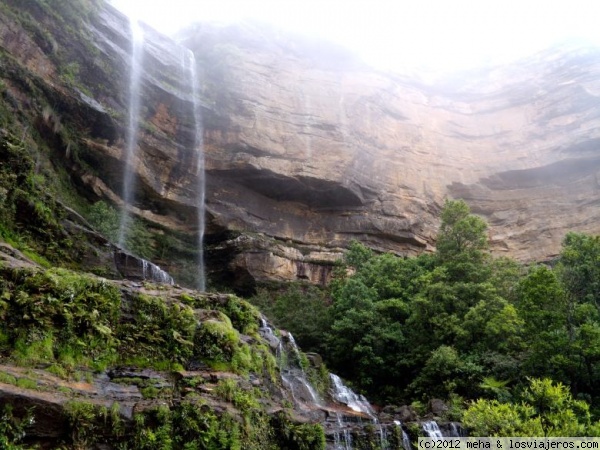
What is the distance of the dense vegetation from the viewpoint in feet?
52.7

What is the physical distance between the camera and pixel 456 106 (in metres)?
46.9

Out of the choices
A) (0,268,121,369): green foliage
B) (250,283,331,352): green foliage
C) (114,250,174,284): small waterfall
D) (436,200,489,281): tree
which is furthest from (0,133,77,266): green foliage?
(436,200,489,281): tree

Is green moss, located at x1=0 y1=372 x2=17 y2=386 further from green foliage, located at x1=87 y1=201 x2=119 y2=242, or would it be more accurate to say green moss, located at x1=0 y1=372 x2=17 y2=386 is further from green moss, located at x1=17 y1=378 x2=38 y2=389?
green foliage, located at x1=87 y1=201 x2=119 y2=242

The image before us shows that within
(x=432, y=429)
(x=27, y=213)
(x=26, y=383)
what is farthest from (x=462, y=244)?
(x=26, y=383)

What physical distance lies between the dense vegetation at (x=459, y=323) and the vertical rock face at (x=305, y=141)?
7.51 metres

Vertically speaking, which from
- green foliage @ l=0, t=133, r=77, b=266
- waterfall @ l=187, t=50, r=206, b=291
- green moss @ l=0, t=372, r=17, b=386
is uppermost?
waterfall @ l=187, t=50, r=206, b=291

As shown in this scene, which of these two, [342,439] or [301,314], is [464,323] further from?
[342,439]

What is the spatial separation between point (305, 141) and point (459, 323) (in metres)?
19.7

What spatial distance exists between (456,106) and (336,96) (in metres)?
13.5

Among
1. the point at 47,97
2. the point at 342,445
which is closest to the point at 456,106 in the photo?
the point at 47,97

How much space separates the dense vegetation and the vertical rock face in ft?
24.6

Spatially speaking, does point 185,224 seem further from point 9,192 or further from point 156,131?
point 9,192

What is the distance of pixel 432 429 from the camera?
13.9 meters

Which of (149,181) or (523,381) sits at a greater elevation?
(149,181)
